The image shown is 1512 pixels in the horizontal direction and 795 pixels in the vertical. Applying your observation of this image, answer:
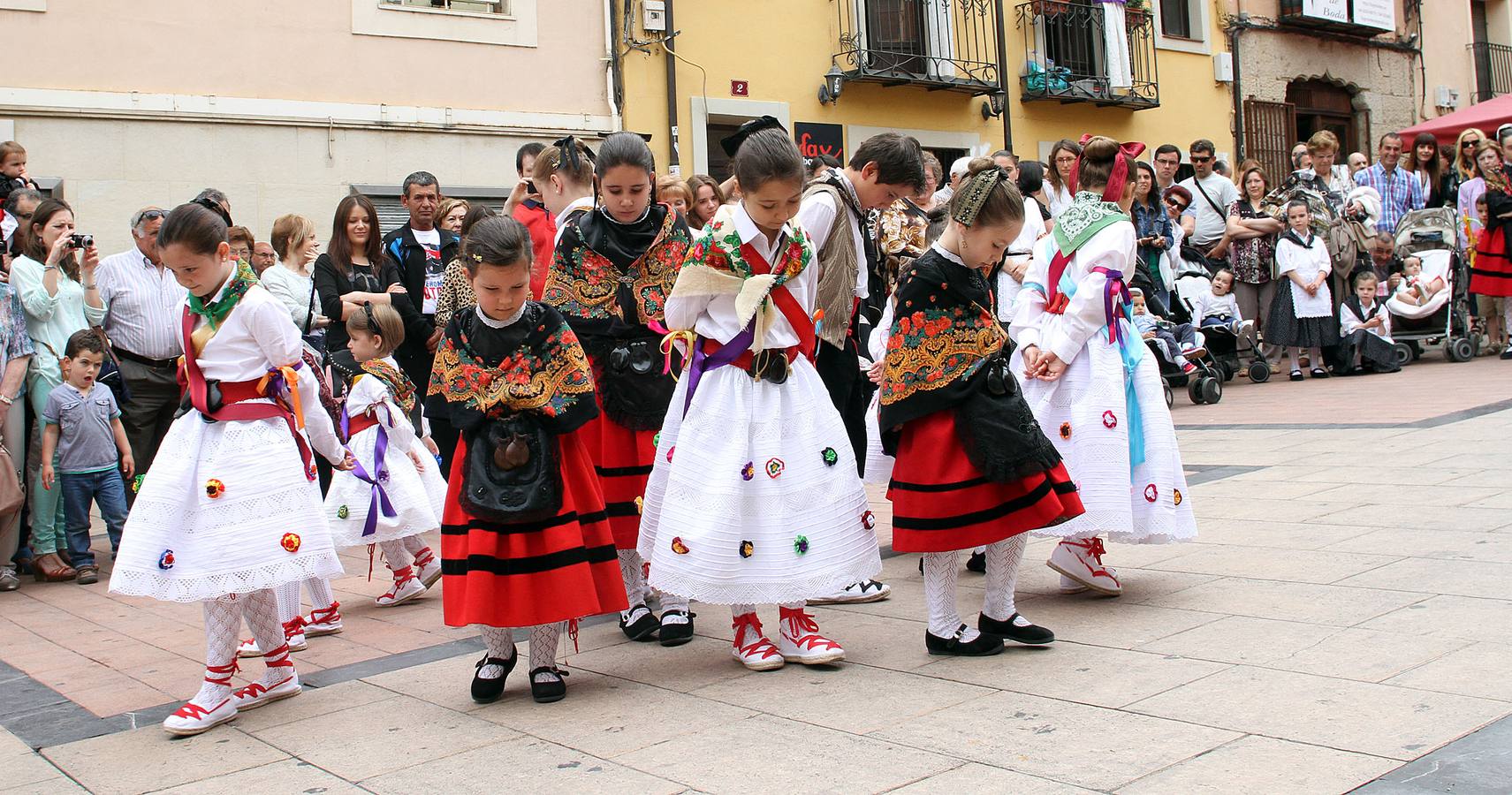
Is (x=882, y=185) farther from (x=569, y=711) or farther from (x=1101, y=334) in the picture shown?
(x=569, y=711)

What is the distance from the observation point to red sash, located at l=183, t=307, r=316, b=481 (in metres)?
4.64

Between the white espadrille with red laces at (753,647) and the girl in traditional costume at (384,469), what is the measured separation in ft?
7.08

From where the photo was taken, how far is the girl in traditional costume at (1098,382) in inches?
206

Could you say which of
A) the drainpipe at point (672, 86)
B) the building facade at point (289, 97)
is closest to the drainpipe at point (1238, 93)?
the drainpipe at point (672, 86)

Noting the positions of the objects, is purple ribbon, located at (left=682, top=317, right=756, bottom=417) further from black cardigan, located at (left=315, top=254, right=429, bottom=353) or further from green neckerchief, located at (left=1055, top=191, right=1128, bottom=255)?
black cardigan, located at (left=315, top=254, right=429, bottom=353)

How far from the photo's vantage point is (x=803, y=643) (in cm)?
466

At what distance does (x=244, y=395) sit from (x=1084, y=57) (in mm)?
18330

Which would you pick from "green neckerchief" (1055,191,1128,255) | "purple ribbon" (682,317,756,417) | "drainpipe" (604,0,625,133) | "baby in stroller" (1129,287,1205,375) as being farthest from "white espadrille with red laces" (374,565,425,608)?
"drainpipe" (604,0,625,133)

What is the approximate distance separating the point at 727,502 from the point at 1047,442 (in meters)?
1.08

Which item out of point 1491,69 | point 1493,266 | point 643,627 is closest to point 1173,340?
point 1493,266

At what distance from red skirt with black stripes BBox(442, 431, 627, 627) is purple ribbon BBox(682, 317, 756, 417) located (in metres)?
0.55

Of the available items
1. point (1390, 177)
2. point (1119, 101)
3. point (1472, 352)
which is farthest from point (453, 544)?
point (1119, 101)

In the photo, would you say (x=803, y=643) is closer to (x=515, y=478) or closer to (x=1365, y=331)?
(x=515, y=478)

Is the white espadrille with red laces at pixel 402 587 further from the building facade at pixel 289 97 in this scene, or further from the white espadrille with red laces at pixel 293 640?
the building facade at pixel 289 97
